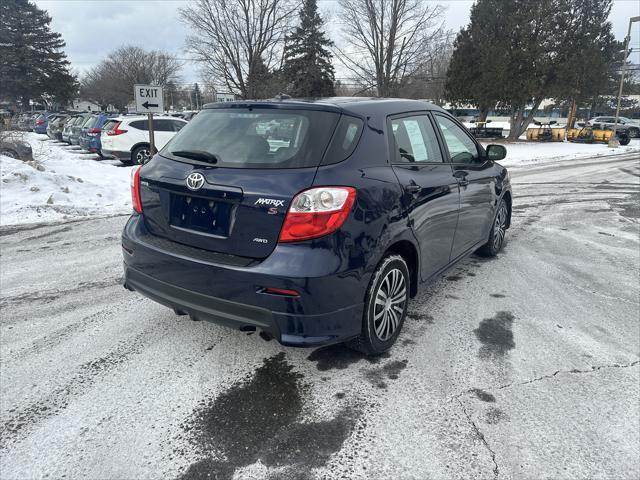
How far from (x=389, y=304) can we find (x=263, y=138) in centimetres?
140

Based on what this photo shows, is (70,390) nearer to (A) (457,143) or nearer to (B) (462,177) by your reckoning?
(B) (462,177)

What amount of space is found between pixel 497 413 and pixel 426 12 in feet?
115

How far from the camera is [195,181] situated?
2.72 meters

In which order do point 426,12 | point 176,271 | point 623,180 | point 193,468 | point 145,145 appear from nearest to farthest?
point 193,468 < point 176,271 < point 623,180 < point 145,145 < point 426,12

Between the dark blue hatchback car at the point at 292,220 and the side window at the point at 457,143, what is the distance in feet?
1.97

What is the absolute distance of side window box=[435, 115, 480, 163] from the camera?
3999 millimetres

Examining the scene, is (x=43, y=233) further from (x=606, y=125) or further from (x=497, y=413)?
(x=606, y=125)

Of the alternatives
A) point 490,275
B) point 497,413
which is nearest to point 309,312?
point 497,413

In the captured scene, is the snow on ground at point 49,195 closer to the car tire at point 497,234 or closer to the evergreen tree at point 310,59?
the car tire at point 497,234

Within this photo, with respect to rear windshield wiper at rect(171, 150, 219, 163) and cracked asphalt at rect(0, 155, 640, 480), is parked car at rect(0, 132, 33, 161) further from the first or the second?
rear windshield wiper at rect(171, 150, 219, 163)

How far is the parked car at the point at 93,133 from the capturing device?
55.0 feet

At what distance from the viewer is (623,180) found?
12.6 meters

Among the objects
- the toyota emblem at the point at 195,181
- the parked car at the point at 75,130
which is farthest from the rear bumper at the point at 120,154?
the toyota emblem at the point at 195,181

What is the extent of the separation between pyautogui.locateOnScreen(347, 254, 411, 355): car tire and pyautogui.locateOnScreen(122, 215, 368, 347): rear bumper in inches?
5.1
